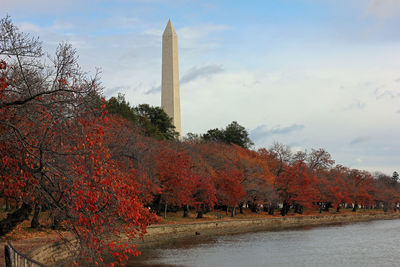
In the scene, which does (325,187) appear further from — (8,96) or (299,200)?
(8,96)

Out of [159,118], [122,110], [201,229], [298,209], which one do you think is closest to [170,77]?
[159,118]

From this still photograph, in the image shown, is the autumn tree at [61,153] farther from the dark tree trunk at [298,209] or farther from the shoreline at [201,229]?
the dark tree trunk at [298,209]

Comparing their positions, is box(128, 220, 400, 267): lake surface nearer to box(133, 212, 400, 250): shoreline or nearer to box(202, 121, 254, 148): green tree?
box(133, 212, 400, 250): shoreline

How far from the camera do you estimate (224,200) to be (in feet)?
171

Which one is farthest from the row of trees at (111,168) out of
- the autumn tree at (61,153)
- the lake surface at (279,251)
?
the lake surface at (279,251)

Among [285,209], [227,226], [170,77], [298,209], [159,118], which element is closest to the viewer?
[227,226]

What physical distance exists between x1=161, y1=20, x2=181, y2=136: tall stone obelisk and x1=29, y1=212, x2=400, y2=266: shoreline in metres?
23.0

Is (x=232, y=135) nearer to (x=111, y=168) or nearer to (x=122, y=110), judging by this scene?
(x=122, y=110)

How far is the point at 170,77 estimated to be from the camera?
227 ft

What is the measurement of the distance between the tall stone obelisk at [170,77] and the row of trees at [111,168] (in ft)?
15.4

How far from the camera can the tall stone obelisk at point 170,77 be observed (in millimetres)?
67250

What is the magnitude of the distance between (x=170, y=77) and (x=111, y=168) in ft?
184

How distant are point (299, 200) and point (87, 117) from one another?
5069 centimetres

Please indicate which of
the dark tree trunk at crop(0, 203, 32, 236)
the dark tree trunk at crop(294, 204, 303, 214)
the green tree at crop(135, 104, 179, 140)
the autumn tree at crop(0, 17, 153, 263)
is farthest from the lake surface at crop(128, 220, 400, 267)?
the green tree at crop(135, 104, 179, 140)
